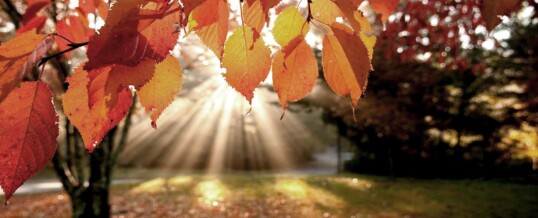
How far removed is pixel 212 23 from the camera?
0.68 meters

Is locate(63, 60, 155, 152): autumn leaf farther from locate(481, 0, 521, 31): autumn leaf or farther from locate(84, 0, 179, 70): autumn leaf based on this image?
locate(481, 0, 521, 31): autumn leaf

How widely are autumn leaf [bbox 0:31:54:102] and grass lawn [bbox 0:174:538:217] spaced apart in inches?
299

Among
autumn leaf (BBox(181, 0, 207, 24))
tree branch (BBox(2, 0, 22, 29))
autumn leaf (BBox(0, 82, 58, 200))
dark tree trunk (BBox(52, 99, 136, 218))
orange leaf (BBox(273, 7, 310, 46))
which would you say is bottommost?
dark tree trunk (BBox(52, 99, 136, 218))

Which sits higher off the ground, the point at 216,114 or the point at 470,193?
the point at 216,114

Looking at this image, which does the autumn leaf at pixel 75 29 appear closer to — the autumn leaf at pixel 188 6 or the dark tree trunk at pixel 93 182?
the autumn leaf at pixel 188 6

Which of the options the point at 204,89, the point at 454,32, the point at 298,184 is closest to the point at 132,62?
the point at 454,32

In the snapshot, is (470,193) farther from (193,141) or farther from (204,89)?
(193,141)

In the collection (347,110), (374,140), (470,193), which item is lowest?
(470,193)

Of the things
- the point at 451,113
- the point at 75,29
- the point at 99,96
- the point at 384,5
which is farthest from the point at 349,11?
the point at 451,113

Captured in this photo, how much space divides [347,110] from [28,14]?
1396 cm

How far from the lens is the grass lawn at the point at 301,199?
863 centimetres

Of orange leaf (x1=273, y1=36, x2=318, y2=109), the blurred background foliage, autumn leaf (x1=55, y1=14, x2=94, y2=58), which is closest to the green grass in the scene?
the blurred background foliage

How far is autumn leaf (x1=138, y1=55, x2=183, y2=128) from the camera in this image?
693 millimetres

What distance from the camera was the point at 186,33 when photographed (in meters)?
0.68
